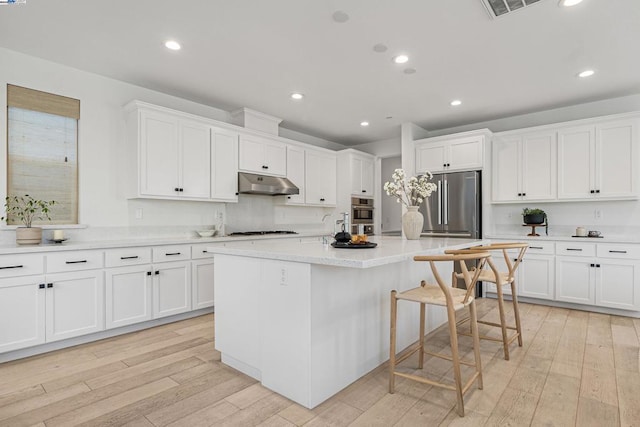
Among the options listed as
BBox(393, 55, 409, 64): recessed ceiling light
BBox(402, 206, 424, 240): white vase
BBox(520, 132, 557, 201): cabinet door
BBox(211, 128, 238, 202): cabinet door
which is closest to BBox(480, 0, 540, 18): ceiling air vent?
BBox(393, 55, 409, 64): recessed ceiling light

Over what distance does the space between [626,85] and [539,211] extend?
1714mm

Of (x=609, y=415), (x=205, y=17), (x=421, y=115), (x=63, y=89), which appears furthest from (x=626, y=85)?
(x=63, y=89)

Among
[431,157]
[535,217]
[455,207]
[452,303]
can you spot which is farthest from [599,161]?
[452,303]

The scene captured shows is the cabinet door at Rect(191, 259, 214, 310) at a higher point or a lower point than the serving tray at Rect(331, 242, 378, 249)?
lower

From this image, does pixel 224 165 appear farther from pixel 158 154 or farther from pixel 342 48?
pixel 342 48

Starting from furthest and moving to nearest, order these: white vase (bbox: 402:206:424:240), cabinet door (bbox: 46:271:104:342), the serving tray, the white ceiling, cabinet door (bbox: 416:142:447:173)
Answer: cabinet door (bbox: 416:142:447:173), white vase (bbox: 402:206:424:240), cabinet door (bbox: 46:271:104:342), the white ceiling, the serving tray

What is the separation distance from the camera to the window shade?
3.07 m

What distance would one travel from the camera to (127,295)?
321cm

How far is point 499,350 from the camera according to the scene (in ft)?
9.17

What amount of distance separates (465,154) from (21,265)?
5.26 metres

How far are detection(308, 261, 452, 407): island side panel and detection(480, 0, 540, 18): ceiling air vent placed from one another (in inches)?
79.9

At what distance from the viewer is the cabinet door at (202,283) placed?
371 centimetres

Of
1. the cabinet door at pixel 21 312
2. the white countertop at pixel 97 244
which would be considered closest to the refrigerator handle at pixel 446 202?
the white countertop at pixel 97 244

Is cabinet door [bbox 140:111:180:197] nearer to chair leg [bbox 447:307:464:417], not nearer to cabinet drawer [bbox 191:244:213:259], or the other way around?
cabinet drawer [bbox 191:244:213:259]
